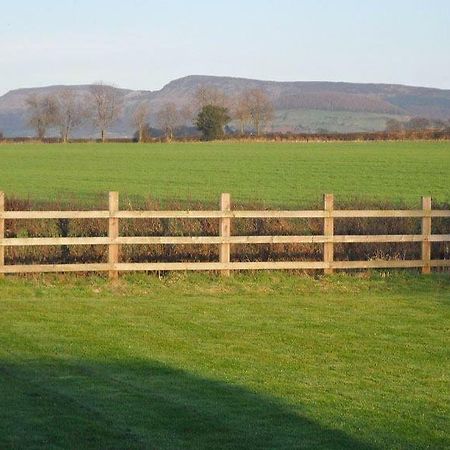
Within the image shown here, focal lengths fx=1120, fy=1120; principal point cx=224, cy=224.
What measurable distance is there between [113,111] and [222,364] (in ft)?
511

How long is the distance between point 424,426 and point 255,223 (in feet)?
40.2

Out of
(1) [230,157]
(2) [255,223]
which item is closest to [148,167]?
(1) [230,157]

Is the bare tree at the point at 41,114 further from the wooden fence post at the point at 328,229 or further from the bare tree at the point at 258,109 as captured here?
the wooden fence post at the point at 328,229

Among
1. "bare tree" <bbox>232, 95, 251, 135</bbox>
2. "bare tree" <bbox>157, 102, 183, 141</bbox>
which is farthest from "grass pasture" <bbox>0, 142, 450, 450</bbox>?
"bare tree" <bbox>157, 102, 183, 141</bbox>

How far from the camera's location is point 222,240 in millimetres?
18062

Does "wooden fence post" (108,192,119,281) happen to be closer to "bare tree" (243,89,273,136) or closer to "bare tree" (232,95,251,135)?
"bare tree" (232,95,251,135)

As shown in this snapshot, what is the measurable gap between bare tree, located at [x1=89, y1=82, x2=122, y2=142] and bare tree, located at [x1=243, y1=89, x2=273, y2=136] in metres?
20.4

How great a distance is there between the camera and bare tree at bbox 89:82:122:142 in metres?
162

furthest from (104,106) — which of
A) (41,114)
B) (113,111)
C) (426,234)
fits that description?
(426,234)

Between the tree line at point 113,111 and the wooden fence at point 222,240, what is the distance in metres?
110

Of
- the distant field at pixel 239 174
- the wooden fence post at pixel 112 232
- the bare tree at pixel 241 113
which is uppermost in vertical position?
the bare tree at pixel 241 113

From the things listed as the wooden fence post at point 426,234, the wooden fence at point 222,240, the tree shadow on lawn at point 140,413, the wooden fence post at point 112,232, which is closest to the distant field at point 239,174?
the wooden fence post at point 426,234

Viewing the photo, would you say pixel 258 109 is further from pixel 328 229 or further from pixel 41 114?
pixel 328 229

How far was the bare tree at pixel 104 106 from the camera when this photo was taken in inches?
6393
